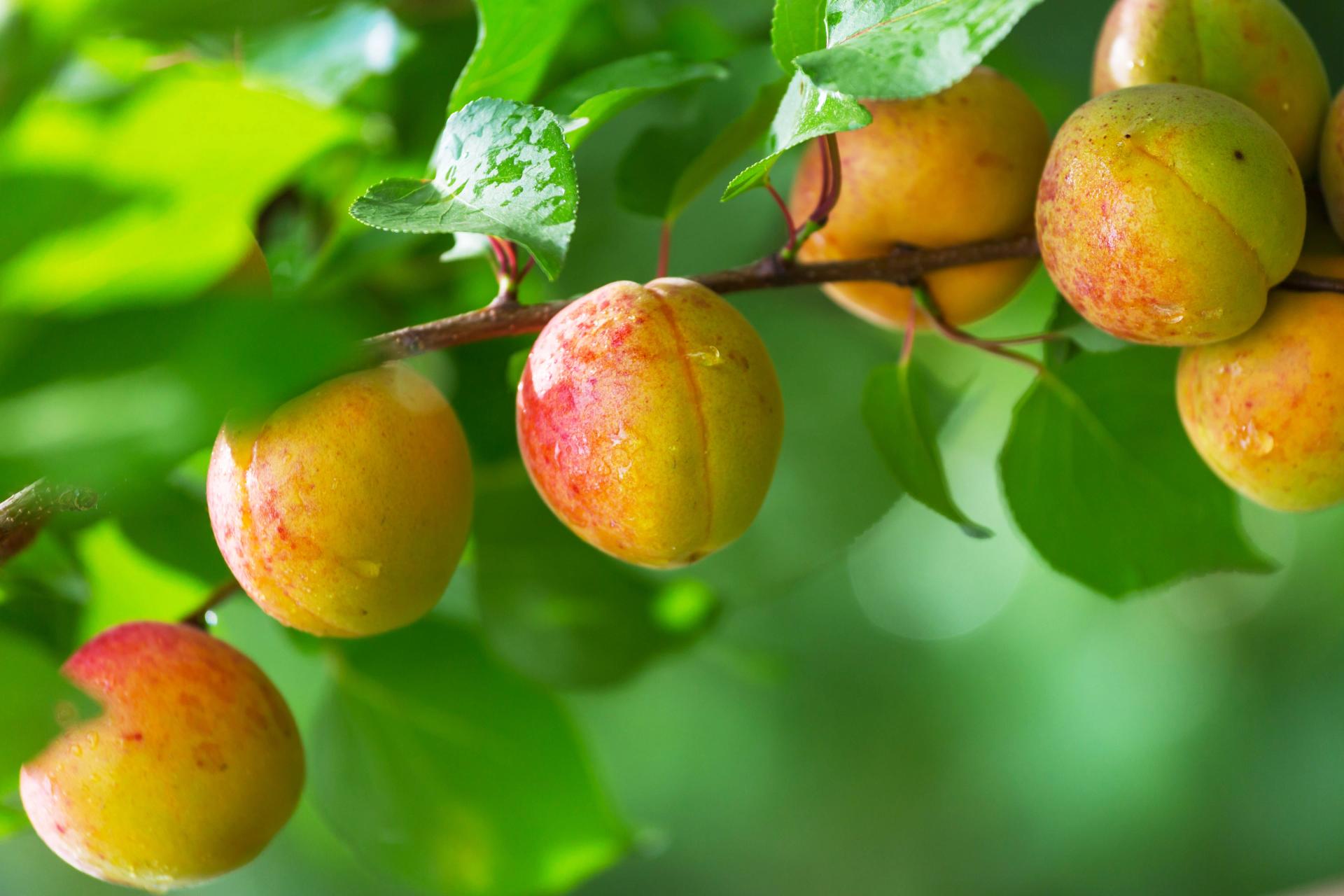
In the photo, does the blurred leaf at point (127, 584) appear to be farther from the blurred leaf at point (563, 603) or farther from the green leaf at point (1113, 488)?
the green leaf at point (1113, 488)

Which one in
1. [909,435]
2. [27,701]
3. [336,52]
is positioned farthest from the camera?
[336,52]

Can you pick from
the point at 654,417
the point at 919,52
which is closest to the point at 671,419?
the point at 654,417

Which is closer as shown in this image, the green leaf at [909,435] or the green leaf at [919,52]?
the green leaf at [919,52]

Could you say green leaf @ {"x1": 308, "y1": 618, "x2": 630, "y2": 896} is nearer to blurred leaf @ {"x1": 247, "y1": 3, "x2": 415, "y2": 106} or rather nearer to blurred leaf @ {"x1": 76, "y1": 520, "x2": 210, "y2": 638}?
blurred leaf @ {"x1": 76, "y1": 520, "x2": 210, "y2": 638}

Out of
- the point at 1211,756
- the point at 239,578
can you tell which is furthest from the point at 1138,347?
the point at 1211,756

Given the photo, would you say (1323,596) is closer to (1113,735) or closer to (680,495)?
(1113,735)

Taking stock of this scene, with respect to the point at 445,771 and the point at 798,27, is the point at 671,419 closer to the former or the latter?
the point at 798,27

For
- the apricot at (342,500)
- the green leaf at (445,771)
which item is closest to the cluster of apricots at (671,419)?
the apricot at (342,500)
